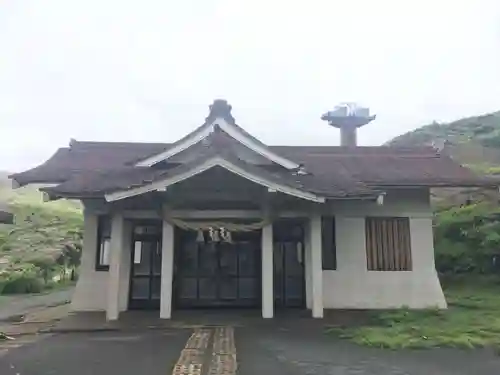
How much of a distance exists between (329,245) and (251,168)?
3.49 m

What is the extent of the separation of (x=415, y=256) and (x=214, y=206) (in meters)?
5.42

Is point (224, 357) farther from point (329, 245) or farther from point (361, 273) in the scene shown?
point (361, 273)

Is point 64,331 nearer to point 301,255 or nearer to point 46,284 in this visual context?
point 301,255

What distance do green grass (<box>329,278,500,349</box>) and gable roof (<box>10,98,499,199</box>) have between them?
112 inches

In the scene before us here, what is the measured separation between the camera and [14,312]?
13.3 meters

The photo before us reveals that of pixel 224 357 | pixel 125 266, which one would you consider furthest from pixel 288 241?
pixel 224 357

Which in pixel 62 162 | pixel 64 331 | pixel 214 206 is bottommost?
pixel 64 331

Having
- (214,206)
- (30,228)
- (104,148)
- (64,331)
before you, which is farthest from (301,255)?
(30,228)

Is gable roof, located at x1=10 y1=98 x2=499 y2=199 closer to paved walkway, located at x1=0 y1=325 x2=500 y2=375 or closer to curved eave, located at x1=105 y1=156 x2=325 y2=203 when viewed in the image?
curved eave, located at x1=105 y1=156 x2=325 y2=203

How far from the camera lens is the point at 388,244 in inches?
503

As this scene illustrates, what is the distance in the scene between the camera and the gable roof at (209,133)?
481 inches

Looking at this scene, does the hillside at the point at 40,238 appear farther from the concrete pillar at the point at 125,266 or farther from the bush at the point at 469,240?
the bush at the point at 469,240

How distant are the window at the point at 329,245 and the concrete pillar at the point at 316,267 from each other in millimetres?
1386

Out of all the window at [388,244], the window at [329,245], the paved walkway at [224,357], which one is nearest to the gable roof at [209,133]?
the window at [329,245]
